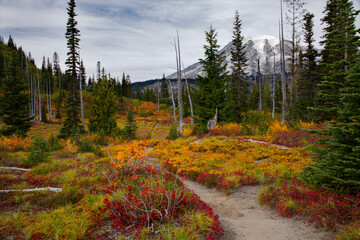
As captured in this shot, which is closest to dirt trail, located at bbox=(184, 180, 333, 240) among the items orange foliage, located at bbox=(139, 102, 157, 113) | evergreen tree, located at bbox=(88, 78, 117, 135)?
evergreen tree, located at bbox=(88, 78, 117, 135)

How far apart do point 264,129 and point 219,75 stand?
7426 millimetres

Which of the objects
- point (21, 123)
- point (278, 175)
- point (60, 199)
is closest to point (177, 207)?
point (60, 199)

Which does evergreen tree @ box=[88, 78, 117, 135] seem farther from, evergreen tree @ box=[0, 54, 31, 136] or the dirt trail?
the dirt trail

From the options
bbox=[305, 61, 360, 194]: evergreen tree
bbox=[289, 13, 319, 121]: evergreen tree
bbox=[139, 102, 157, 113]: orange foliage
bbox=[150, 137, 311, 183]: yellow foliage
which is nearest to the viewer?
bbox=[305, 61, 360, 194]: evergreen tree

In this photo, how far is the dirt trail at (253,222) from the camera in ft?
13.8

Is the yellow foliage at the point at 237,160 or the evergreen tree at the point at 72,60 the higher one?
the evergreen tree at the point at 72,60

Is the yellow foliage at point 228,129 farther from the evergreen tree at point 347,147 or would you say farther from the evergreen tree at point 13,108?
the evergreen tree at point 13,108

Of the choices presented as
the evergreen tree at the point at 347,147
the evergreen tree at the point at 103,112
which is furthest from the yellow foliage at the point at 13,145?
the evergreen tree at the point at 347,147

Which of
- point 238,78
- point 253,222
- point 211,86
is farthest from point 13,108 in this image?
point 238,78

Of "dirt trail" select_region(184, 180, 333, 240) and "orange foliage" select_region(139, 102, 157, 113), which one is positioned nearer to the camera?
"dirt trail" select_region(184, 180, 333, 240)

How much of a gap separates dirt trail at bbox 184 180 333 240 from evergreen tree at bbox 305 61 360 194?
143 centimetres

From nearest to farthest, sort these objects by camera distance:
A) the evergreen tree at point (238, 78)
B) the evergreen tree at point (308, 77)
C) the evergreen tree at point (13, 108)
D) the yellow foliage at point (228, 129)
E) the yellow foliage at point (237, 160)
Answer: the yellow foliage at point (237, 160) → the yellow foliage at point (228, 129) → the evergreen tree at point (13, 108) → the evergreen tree at point (308, 77) → the evergreen tree at point (238, 78)

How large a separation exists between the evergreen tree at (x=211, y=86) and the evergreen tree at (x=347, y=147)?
1451cm

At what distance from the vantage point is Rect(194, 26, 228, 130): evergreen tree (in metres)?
19.6
